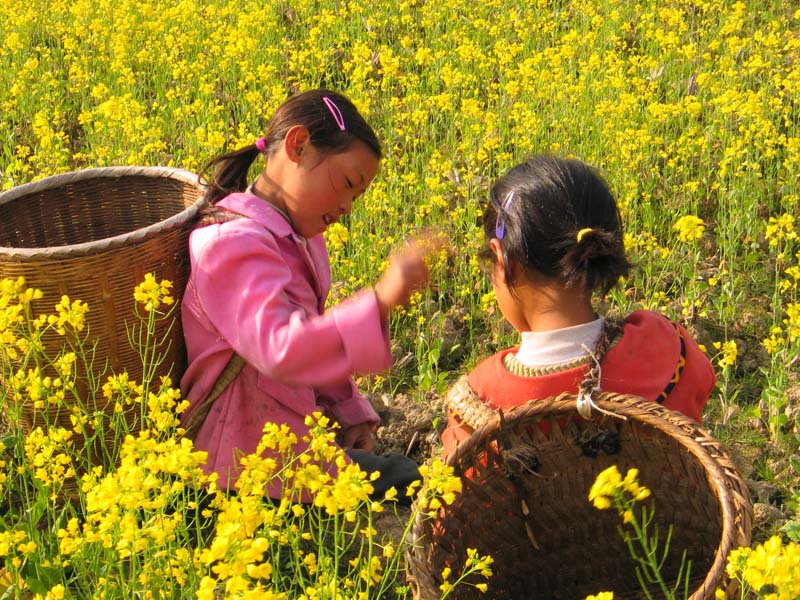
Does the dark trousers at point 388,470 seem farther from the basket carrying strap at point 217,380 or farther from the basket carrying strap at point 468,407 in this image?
the basket carrying strap at point 468,407

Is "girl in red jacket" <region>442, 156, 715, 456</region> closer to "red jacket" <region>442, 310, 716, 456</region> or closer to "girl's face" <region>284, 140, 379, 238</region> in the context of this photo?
"red jacket" <region>442, 310, 716, 456</region>

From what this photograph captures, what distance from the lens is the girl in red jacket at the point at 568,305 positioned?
2170 millimetres

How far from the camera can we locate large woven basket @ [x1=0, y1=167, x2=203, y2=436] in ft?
8.32

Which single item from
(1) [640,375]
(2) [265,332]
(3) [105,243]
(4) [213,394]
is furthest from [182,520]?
(1) [640,375]

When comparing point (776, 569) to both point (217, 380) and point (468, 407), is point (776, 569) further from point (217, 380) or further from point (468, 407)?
point (217, 380)

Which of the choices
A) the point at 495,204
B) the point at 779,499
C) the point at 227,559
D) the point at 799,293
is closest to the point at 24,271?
the point at 495,204

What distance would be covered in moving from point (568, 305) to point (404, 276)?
376 mm

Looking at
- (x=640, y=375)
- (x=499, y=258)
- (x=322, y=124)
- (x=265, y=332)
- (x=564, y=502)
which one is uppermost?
(x=322, y=124)

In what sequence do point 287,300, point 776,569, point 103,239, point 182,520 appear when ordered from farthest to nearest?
point 103,239 < point 287,300 < point 182,520 < point 776,569

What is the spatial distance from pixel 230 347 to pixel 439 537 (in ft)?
2.54

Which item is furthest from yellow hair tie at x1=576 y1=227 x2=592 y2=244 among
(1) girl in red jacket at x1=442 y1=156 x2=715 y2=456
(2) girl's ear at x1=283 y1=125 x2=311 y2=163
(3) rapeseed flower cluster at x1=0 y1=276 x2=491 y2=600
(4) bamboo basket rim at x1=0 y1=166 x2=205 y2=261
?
(4) bamboo basket rim at x1=0 y1=166 x2=205 y2=261

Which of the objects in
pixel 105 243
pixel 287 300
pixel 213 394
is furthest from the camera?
pixel 213 394

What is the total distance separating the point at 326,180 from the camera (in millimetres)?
2602

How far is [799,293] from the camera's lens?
3.89 metres
